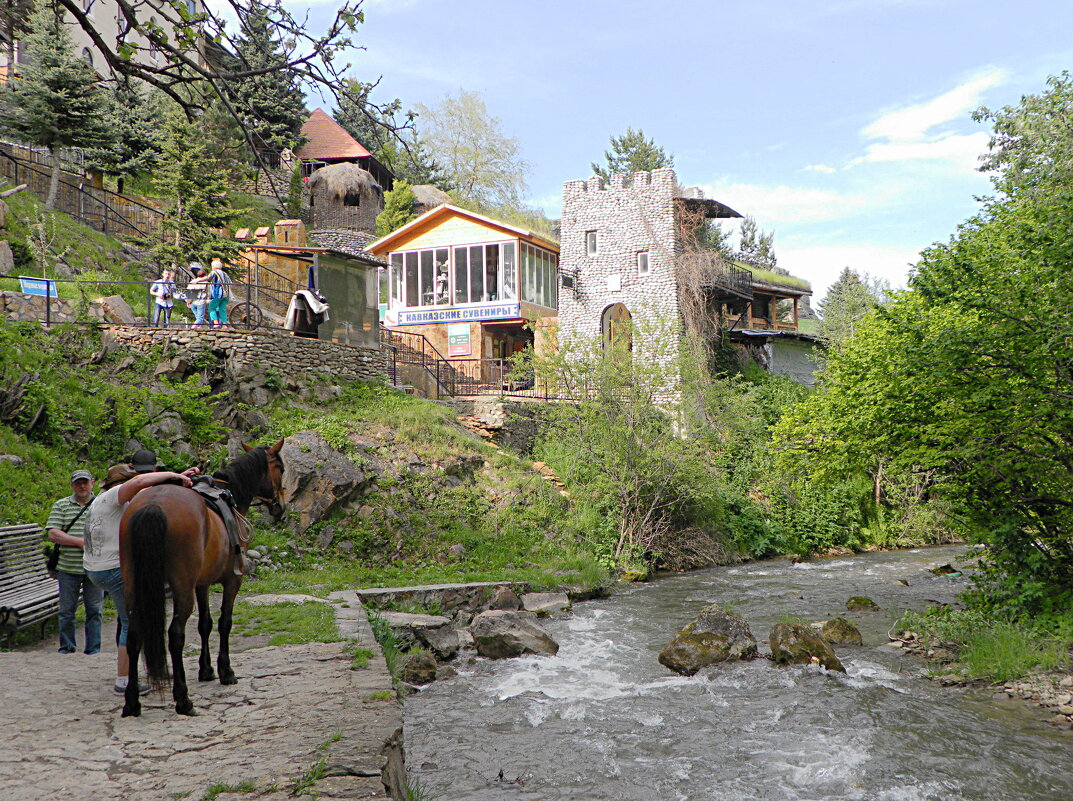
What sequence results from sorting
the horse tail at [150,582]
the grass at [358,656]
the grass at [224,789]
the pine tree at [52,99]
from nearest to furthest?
the grass at [224,789] → the horse tail at [150,582] → the grass at [358,656] → the pine tree at [52,99]

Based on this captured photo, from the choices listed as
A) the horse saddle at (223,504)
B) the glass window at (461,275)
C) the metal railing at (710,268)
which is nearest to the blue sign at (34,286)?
the horse saddle at (223,504)

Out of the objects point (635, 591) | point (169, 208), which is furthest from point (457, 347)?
point (635, 591)

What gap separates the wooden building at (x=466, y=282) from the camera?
3559cm

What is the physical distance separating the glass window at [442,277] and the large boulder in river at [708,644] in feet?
84.5

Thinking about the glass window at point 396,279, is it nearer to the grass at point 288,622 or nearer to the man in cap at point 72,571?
the grass at point 288,622

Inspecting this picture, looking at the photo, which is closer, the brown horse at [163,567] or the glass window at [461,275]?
the brown horse at [163,567]

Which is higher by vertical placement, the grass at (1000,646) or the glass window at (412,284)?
the glass window at (412,284)

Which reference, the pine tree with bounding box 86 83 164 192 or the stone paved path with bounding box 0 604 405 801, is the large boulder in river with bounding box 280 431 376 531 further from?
the pine tree with bounding box 86 83 164 192

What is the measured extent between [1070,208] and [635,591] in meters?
12.2

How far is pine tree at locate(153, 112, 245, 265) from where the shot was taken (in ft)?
94.2

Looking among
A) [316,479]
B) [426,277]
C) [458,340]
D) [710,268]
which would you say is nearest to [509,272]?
[458,340]

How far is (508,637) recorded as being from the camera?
1276 cm

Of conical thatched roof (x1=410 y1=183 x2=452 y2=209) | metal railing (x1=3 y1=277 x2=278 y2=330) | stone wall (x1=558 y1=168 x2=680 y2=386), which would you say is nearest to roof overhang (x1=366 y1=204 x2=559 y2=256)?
stone wall (x1=558 y1=168 x2=680 y2=386)

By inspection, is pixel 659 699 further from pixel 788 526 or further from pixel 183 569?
pixel 788 526
